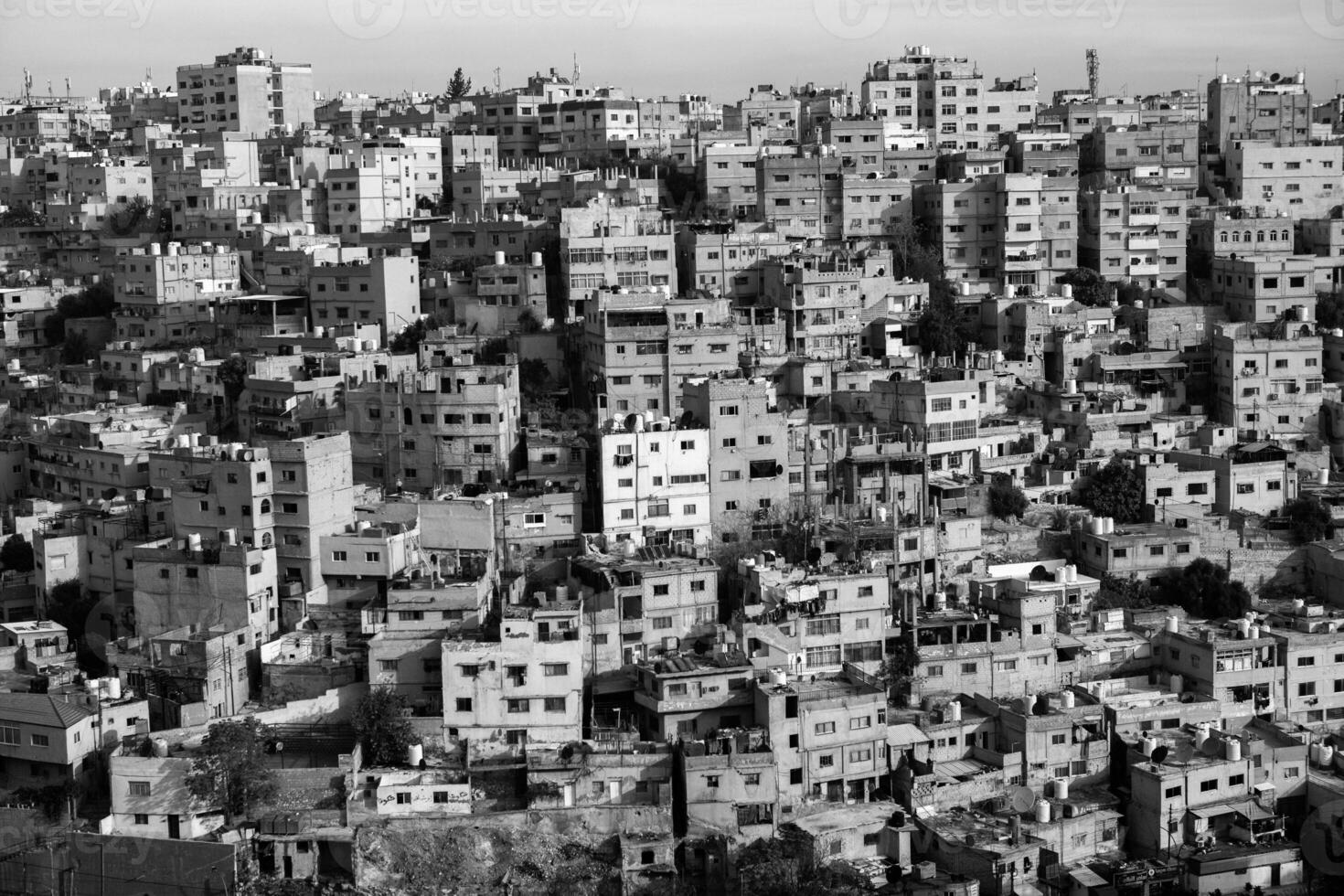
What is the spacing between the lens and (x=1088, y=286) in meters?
28.5

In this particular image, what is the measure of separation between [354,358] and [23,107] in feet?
68.4

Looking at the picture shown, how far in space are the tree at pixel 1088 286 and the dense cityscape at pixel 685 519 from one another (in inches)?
5.5

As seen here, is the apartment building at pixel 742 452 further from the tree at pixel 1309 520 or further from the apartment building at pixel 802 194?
the apartment building at pixel 802 194

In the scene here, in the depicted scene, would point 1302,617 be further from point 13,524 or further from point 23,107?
point 23,107

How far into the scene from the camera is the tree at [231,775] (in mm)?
17141

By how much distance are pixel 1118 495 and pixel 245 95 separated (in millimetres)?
21370

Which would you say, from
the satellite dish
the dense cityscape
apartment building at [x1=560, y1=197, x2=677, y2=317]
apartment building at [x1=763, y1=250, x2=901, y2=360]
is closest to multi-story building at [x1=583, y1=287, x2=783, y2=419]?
the dense cityscape

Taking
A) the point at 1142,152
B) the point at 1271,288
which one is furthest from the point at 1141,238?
the point at 1142,152

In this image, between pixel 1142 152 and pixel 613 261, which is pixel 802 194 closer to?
pixel 613 261

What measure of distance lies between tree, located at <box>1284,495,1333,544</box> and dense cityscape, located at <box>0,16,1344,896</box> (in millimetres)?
63

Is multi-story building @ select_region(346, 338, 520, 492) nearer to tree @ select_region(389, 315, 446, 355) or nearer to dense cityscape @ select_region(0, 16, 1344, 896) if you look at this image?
dense cityscape @ select_region(0, 16, 1344, 896)

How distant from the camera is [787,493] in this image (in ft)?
73.3

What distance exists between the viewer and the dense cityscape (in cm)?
1755

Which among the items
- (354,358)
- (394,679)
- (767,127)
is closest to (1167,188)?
(767,127)
